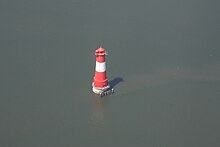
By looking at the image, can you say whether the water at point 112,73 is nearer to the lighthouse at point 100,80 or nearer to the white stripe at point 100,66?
the lighthouse at point 100,80

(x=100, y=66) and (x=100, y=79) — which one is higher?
(x=100, y=66)

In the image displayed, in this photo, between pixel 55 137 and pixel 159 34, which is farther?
pixel 159 34

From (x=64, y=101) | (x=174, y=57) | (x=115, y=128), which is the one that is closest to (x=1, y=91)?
(x=64, y=101)

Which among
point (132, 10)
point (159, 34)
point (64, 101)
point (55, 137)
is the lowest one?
point (55, 137)

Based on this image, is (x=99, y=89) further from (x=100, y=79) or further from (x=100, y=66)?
(x=100, y=66)

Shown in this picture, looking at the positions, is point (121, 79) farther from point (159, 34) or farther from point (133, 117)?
point (159, 34)

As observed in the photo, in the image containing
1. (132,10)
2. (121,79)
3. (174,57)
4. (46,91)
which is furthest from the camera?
(132,10)

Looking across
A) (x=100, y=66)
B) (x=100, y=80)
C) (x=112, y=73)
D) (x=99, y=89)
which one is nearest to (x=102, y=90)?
(x=99, y=89)

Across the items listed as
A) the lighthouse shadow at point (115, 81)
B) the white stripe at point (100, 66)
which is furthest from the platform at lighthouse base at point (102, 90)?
the white stripe at point (100, 66)
